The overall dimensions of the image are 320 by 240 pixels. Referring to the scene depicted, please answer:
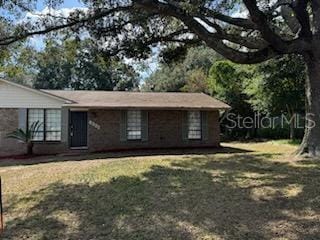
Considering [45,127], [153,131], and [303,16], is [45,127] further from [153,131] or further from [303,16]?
[303,16]

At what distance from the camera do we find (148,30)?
559 inches

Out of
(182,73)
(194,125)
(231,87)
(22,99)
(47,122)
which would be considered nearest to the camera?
(22,99)

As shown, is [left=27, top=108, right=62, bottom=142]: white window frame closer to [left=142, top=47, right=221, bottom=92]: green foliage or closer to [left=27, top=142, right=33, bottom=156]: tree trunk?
[left=27, top=142, right=33, bottom=156]: tree trunk

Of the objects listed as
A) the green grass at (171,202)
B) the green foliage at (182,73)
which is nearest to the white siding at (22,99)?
the green grass at (171,202)

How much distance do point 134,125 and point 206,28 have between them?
1005 cm

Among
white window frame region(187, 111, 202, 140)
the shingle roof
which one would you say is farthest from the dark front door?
white window frame region(187, 111, 202, 140)

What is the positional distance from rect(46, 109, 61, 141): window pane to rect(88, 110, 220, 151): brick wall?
145cm

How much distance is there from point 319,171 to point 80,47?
9.06m

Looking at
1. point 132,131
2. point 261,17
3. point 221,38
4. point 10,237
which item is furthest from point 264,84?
point 10,237

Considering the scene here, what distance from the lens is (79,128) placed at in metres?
20.1

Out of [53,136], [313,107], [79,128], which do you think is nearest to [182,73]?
[79,128]

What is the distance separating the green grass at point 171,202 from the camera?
6425 mm

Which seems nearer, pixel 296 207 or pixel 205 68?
pixel 296 207

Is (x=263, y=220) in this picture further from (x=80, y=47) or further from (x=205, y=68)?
(x=205, y=68)
